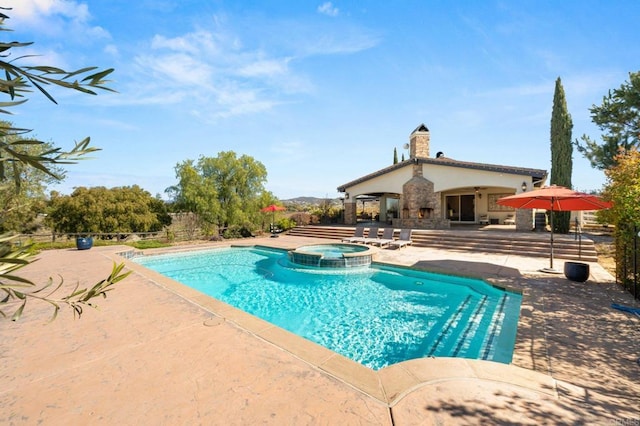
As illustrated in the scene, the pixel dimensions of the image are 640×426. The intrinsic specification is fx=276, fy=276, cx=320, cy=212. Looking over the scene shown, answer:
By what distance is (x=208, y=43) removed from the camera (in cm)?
841

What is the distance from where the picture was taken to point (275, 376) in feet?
11.3

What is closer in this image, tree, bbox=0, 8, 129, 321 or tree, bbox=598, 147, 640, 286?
tree, bbox=0, 8, 129, 321

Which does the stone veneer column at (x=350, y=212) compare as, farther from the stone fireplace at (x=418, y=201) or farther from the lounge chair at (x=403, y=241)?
the lounge chair at (x=403, y=241)

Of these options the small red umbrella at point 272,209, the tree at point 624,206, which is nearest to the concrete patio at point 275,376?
the tree at point 624,206

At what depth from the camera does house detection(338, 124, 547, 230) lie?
16688 mm

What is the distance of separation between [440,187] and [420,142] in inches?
159

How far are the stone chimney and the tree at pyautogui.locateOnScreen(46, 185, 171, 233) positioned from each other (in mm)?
19661

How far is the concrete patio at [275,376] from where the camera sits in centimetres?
282

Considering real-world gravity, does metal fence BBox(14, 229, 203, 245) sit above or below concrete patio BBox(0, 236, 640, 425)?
above

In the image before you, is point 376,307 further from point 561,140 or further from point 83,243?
point 561,140

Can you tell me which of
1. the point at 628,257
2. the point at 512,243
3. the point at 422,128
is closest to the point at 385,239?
the point at 512,243

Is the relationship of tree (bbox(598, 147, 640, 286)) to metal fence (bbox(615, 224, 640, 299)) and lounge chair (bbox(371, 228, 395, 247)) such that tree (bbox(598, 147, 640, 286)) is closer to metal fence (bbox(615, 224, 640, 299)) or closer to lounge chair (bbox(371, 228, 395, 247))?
metal fence (bbox(615, 224, 640, 299))

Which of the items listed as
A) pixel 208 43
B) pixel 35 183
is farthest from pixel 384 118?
pixel 35 183

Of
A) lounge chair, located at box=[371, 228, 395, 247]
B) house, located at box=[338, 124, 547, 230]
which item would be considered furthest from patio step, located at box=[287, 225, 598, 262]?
house, located at box=[338, 124, 547, 230]
